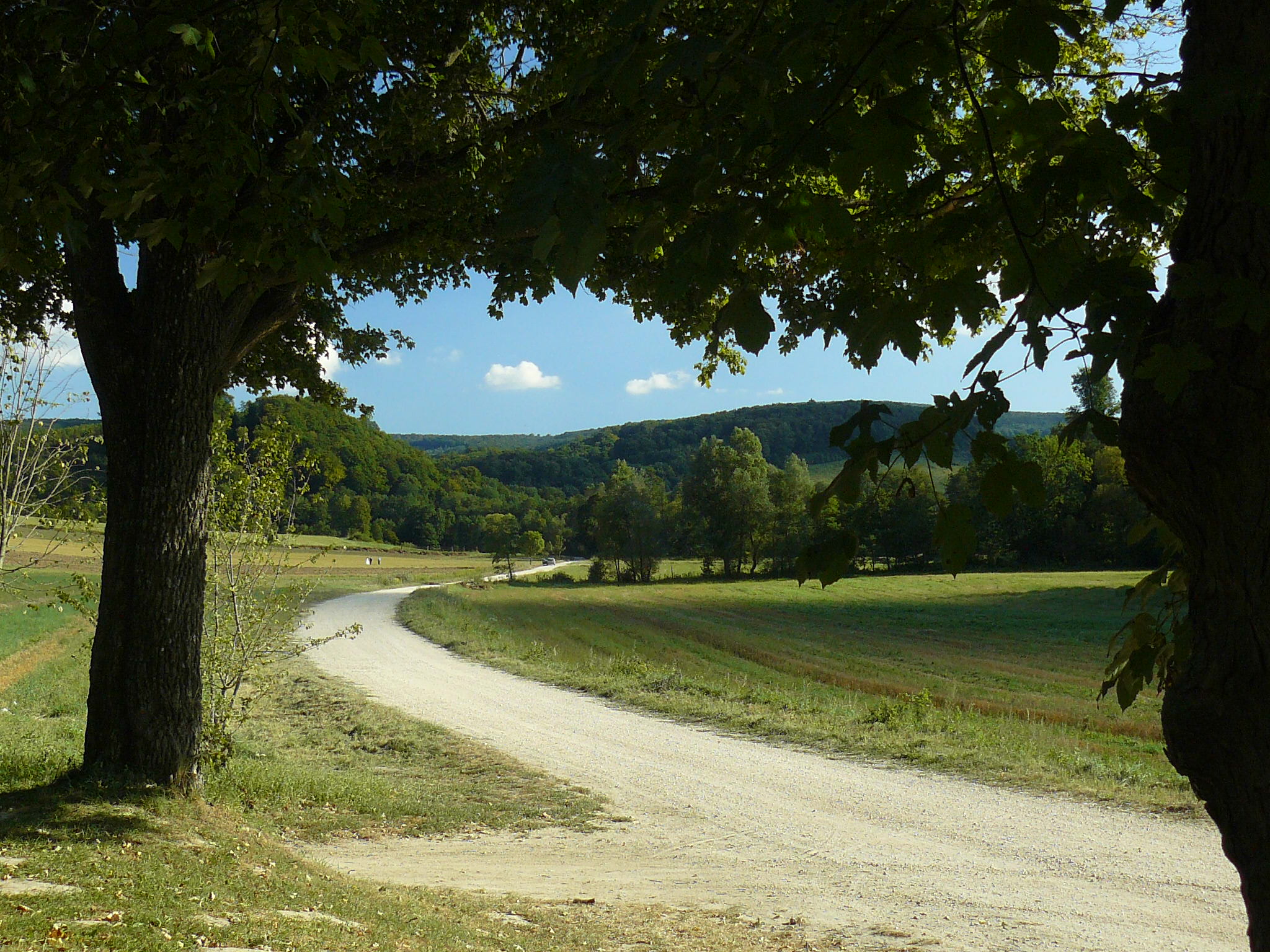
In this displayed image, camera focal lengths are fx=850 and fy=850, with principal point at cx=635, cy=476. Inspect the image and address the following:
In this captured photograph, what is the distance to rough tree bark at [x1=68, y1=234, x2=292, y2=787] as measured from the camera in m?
6.47

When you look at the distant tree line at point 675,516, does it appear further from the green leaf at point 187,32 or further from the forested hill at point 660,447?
the green leaf at point 187,32

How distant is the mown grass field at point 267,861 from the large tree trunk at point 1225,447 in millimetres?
4402

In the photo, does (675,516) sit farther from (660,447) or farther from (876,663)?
(660,447)

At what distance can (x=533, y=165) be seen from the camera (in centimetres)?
121

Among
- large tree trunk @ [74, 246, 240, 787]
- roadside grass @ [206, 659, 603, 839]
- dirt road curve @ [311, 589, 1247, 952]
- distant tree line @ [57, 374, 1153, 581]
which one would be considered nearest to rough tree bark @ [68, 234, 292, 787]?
large tree trunk @ [74, 246, 240, 787]

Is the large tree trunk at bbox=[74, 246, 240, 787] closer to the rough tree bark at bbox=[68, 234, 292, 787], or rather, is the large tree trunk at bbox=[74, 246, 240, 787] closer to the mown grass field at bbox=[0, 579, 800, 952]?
the rough tree bark at bbox=[68, 234, 292, 787]

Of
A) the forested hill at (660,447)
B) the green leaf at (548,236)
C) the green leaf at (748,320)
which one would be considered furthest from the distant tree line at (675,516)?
the green leaf at (548,236)

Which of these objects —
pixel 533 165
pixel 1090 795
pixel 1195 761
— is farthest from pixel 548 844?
pixel 533 165

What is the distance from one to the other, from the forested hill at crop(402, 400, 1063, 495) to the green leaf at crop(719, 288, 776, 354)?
104m

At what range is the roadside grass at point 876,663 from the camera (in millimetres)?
10875

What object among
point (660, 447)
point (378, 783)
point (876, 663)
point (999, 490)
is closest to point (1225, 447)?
point (999, 490)

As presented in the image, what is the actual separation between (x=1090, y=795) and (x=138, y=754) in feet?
29.1

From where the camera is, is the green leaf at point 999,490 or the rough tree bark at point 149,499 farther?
the rough tree bark at point 149,499

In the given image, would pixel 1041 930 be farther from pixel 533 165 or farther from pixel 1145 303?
pixel 533 165
